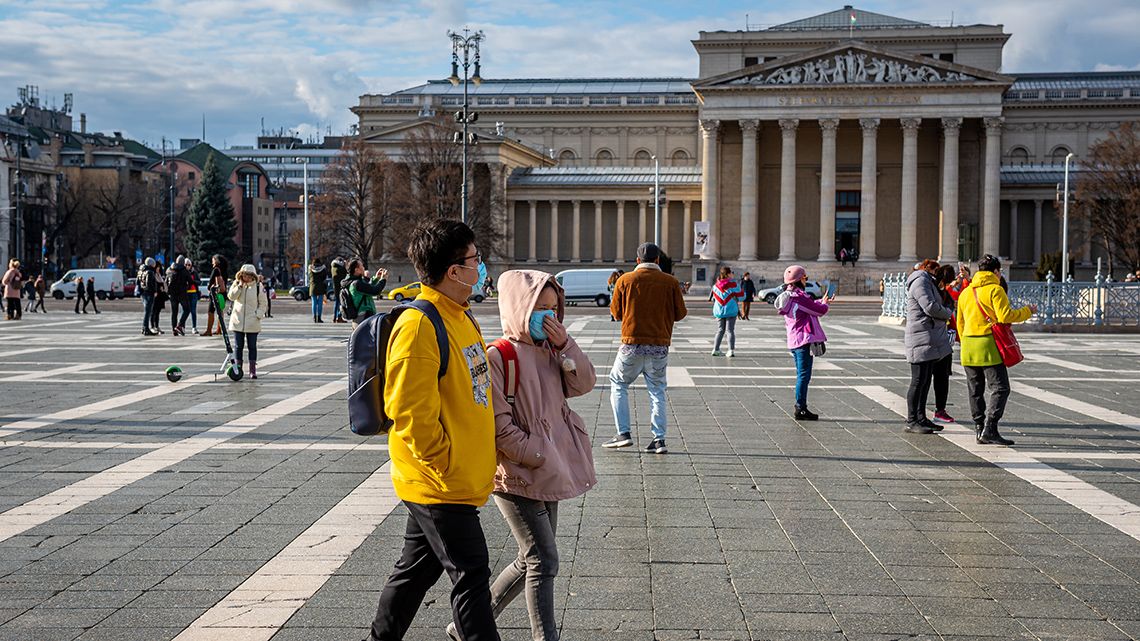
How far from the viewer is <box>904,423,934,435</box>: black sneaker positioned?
12.7 meters

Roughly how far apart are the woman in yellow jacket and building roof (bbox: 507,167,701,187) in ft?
242

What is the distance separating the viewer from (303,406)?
584 inches

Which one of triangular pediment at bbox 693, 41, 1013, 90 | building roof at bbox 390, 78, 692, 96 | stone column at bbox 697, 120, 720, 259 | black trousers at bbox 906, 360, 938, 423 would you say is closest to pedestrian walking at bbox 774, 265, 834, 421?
black trousers at bbox 906, 360, 938, 423

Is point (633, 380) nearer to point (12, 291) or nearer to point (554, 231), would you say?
point (12, 291)

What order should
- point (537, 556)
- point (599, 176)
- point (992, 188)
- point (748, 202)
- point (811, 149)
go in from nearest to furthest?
point (537, 556) → point (992, 188) → point (748, 202) → point (811, 149) → point (599, 176)

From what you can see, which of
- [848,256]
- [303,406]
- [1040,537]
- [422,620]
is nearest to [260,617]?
[422,620]

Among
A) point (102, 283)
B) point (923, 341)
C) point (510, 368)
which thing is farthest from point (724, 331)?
point (102, 283)

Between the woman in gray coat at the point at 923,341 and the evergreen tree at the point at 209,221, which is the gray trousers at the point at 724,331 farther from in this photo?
the evergreen tree at the point at 209,221

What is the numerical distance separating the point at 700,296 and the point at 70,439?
5827cm

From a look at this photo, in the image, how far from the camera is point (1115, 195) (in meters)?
67.9

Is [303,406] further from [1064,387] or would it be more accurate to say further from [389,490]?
[1064,387]

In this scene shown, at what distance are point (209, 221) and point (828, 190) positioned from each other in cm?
4451

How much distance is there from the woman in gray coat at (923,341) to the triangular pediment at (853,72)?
209 ft

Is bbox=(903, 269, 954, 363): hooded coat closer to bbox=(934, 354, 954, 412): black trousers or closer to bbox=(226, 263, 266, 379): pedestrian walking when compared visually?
bbox=(934, 354, 954, 412): black trousers
